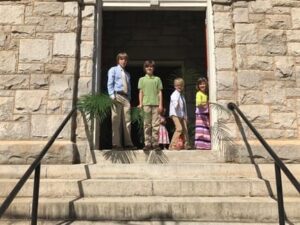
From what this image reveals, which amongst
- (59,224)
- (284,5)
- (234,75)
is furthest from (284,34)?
(59,224)

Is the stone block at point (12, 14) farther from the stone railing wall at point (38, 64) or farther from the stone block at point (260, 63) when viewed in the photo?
the stone block at point (260, 63)

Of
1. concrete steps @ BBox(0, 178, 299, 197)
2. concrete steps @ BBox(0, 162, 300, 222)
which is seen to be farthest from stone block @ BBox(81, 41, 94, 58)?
concrete steps @ BBox(0, 178, 299, 197)

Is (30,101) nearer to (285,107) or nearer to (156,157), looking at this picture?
(156,157)

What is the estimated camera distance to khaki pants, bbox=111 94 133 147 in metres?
6.54

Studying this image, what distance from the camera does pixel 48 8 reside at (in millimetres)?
6949

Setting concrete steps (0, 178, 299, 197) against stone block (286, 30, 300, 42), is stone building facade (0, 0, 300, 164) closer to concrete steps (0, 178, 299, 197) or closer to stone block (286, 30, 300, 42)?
stone block (286, 30, 300, 42)

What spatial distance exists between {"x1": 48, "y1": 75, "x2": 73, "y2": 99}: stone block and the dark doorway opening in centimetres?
324

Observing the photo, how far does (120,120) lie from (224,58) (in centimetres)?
190

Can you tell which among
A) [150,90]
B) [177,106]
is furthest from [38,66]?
[177,106]

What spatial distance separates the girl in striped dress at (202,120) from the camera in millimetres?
6820

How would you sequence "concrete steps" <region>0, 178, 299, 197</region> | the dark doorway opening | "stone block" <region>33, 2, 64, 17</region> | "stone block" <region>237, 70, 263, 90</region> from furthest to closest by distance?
1. the dark doorway opening
2. "stone block" <region>33, 2, 64, 17</region>
3. "stone block" <region>237, 70, 263, 90</region>
4. "concrete steps" <region>0, 178, 299, 197</region>

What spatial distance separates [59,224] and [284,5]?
5.00 m

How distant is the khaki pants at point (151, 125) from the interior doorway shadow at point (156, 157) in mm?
132

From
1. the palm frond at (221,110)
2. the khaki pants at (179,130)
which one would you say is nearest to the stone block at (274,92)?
the palm frond at (221,110)
